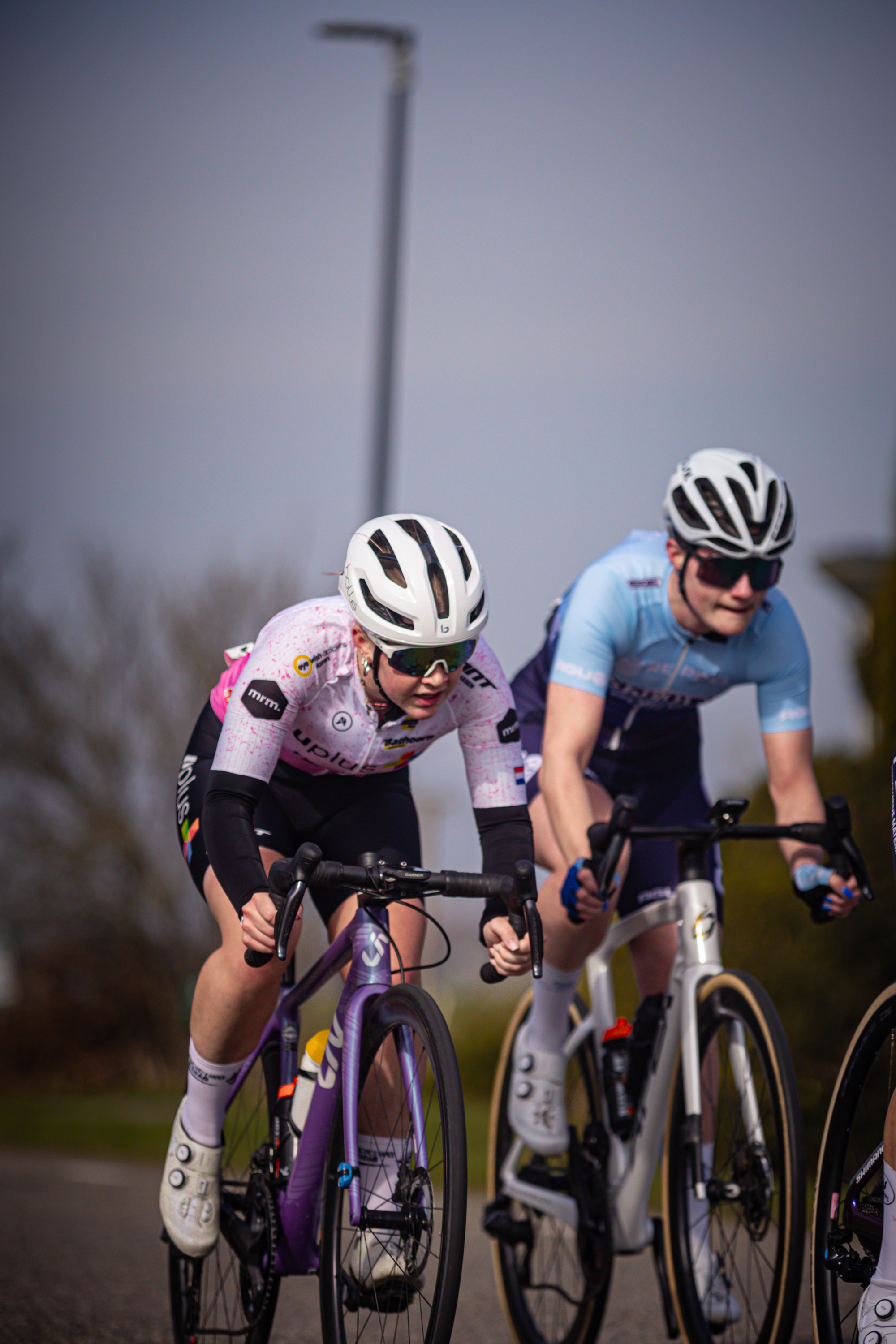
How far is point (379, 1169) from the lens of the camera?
125 inches

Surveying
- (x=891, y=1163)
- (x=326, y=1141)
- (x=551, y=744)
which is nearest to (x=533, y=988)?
(x=551, y=744)

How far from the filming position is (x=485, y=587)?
3359 millimetres

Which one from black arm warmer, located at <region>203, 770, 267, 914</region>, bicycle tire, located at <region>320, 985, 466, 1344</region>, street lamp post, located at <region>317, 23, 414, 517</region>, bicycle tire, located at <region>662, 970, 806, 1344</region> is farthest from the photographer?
street lamp post, located at <region>317, 23, 414, 517</region>

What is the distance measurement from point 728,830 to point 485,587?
1.07 m

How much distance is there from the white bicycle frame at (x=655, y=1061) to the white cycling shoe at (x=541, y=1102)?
79mm

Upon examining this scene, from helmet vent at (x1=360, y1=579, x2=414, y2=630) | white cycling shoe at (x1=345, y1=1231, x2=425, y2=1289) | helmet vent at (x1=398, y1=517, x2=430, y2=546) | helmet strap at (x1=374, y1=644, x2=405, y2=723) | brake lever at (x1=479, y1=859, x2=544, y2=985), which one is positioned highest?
helmet vent at (x1=398, y1=517, x2=430, y2=546)

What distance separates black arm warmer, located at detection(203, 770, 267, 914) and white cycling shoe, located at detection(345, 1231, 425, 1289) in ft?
2.65

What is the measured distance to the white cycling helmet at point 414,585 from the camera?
126 inches

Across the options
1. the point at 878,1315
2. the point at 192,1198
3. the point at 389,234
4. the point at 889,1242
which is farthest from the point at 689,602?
the point at 389,234

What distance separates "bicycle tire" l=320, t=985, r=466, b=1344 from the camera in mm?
2809

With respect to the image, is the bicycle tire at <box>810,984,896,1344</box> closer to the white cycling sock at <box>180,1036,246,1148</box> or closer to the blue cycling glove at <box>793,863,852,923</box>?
the blue cycling glove at <box>793,863,852,923</box>

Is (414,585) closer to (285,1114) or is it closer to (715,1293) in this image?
(285,1114)

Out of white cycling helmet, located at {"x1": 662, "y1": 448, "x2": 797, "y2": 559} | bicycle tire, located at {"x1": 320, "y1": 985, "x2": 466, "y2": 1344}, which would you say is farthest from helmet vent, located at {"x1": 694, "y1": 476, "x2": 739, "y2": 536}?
bicycle tire, located at {"x1": 320, "y1": 985, "x2": 466, "y2": 1344}

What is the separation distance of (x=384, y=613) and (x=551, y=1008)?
1.82 m
